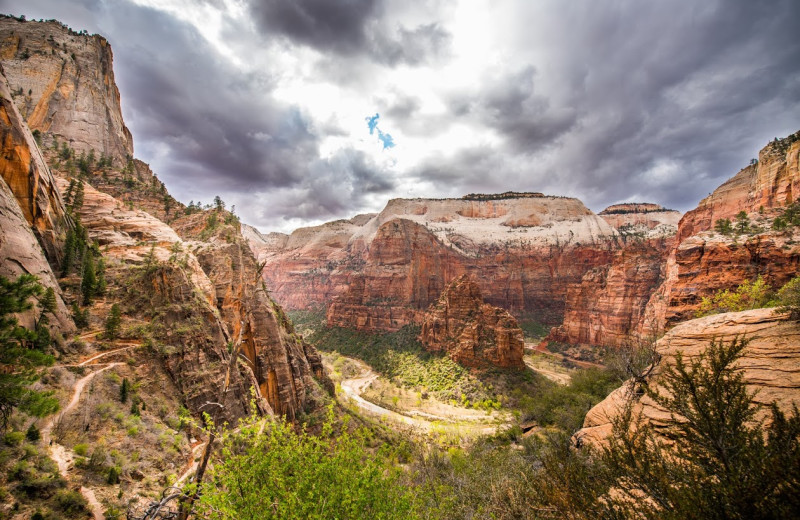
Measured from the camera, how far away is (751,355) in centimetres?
1206

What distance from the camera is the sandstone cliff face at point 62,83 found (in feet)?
135

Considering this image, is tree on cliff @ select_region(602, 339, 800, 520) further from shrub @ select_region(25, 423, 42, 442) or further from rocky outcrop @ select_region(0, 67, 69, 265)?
rocky outcrop @ select_region(0, 67, 69, 265)

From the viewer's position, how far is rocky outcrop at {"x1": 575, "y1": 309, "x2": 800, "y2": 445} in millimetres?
10648

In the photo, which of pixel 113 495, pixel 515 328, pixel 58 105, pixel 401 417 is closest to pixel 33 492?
pixel 113 495

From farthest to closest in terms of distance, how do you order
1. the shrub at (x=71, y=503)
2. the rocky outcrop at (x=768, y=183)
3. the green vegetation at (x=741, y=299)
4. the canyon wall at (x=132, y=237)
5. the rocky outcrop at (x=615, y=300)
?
1. the rocky outcrop at (x=615, y=300)
2. the rocky outcrop at (x=768, y=183)
3. the green vegetation at (x=741, y=299)
4. the canyon wall at (x=132, y=237)
5. the shrub at (x=71, y=503)

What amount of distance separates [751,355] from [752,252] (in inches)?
1338

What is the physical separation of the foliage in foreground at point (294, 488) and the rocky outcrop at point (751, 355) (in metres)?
9.37

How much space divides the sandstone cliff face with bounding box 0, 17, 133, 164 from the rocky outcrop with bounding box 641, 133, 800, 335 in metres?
85.3

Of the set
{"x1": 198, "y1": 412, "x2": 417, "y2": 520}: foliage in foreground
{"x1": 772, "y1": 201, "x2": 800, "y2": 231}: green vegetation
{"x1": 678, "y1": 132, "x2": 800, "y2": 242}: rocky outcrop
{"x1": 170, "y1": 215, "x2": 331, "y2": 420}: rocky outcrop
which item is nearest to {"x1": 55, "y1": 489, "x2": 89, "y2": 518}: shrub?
{"x1": 198, "y1": 412, "x2": 417, "y2": 520}: foliage in foreground

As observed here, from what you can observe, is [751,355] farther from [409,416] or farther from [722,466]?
[409,416]

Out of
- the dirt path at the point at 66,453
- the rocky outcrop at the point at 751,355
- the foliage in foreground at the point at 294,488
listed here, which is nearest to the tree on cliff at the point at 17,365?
the dirt path at the point at 66,453

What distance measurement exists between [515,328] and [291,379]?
39551 mm

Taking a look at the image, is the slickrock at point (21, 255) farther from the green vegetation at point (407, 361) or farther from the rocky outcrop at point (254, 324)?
the green vegetation at point (407, 361)

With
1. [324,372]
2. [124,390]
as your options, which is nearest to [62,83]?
[124,390]
